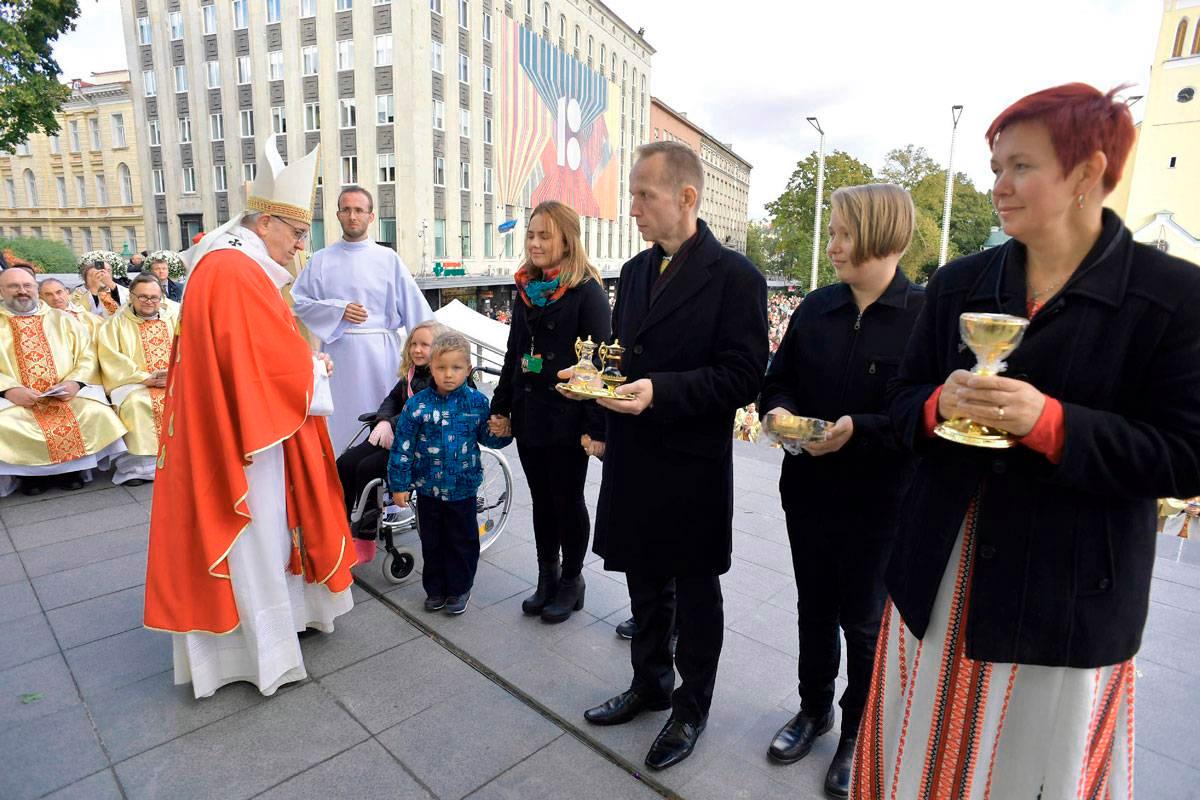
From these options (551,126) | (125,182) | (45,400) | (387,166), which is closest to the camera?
(45,400)

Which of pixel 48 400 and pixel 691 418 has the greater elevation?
pixel 691 418

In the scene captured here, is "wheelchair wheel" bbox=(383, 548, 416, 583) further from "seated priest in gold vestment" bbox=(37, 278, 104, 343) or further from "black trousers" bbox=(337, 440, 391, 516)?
"seated priest in gold vestment" bbox=(37, 278, 104, 343)

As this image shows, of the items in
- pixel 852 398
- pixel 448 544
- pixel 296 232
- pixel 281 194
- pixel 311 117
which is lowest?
pixel 448 544

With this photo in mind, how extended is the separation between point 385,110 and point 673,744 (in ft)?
113

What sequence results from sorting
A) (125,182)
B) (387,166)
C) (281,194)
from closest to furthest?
(281,194)
(387,166)
(125,182)

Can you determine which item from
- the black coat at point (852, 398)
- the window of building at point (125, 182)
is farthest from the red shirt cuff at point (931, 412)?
the window of building at point (125, 182)

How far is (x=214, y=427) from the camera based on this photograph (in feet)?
8.67

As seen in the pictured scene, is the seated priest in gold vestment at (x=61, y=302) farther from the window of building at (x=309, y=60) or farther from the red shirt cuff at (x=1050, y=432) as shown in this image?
the window of building at (x=309, y=60)

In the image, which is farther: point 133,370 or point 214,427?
point 133,370

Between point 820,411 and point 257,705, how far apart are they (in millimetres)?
2481

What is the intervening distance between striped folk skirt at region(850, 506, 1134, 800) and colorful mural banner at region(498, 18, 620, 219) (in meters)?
38.8

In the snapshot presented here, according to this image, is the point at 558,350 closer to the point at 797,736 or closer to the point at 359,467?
the point at 359,467

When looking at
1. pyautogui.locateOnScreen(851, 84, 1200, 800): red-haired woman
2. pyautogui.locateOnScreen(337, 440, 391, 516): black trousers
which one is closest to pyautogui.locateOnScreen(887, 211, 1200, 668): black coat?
pyautogui.locateOnScreen(851, 84, 1200, 800): red-haired woman

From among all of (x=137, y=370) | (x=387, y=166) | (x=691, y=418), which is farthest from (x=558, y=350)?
(x=387, y=166)
